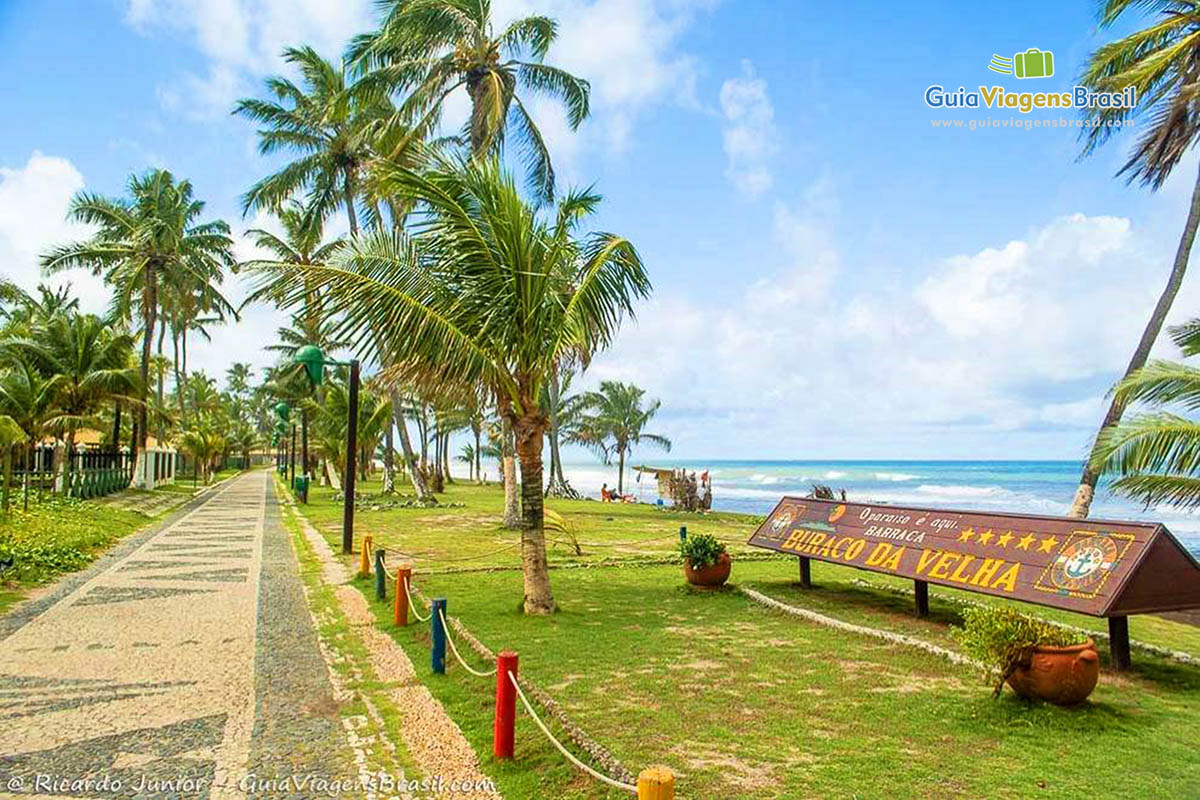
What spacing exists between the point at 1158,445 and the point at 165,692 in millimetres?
9759

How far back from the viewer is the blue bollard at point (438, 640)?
6.42 metres

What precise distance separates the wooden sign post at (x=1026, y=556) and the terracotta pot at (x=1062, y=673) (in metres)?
0.82

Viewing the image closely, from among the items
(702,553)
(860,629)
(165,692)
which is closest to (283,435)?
(702,553)

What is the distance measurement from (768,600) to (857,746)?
4.74 meters

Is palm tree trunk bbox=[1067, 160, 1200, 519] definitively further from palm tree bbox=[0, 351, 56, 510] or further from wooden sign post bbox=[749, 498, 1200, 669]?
palm tree bbox=[0, 351, 56, 510]

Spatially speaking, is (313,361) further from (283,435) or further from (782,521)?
(283,435)

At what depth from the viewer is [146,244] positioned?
2955cm

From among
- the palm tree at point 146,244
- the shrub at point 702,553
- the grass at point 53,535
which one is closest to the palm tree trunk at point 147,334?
the palm tree at point 146,244

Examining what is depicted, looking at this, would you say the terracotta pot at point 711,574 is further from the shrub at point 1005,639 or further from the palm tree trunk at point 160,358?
the palm tree trunk at point 160,358

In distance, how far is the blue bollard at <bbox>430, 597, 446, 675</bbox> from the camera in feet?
21.1

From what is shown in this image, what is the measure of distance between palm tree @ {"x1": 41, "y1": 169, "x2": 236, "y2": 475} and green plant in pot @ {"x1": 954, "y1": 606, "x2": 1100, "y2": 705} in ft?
97.0

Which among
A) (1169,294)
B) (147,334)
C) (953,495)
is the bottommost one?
(953,495)

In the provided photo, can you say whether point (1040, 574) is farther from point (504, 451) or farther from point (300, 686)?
point (504, 451)

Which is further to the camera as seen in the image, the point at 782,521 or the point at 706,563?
the point at 782,521
